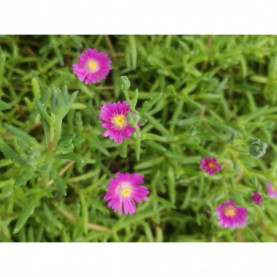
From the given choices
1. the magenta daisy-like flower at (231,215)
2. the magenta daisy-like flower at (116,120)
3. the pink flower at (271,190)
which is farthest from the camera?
the pink flower at (271,190)

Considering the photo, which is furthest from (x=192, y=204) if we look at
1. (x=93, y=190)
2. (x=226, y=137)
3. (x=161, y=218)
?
(x=93, y=190)

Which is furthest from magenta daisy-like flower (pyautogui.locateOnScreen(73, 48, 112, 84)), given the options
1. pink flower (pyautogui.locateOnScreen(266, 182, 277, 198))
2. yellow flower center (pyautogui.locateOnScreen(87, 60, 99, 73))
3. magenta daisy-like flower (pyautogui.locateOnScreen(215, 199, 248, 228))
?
pink flower (pyautogui.locateOnScreen(266, 182, 277, 198))

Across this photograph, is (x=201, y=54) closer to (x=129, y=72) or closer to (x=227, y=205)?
Answer: (x=129, y=72)

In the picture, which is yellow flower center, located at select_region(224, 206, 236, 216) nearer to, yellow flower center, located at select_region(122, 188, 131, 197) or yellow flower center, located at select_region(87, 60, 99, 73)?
yellow flower center, located at select_region(122, 188, 131, 197)

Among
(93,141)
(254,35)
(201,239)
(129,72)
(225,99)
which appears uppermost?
(254,35)

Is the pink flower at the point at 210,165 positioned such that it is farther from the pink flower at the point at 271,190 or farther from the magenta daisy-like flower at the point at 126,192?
the pink flower at the point at 271,190

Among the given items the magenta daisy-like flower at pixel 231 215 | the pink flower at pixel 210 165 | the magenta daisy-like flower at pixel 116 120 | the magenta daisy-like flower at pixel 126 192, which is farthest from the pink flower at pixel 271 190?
the magenta daisy-like flower at pixel 116 120
